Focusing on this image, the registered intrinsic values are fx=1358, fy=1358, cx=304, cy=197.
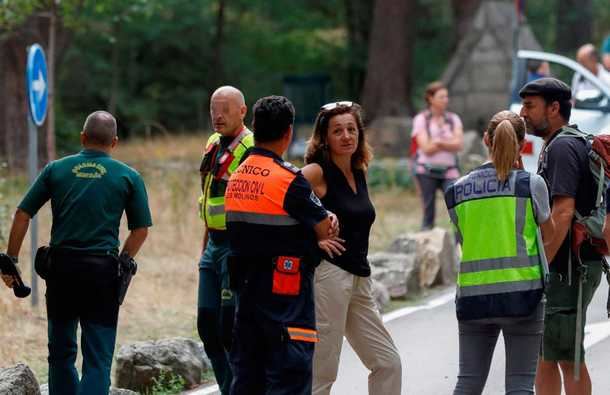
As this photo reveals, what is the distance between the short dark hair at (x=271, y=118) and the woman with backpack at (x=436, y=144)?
7715 mm

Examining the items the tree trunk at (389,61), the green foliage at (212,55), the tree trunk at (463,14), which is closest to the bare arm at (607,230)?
the tree trunk at (389,61)

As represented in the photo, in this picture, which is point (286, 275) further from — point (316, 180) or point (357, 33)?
point (357, 33)

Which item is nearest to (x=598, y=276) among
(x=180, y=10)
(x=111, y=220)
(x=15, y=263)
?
(x=111, y=220)

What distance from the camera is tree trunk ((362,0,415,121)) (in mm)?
26547

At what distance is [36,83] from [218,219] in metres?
4.03

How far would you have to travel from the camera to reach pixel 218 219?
285 inches

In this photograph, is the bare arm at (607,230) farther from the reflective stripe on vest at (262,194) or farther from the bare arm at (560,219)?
the reflective stripe on vest at (262,194)

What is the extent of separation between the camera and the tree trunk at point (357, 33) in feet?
113

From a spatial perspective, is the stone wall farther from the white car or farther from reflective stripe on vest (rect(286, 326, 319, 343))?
reflective stripe on vest (rect(286, 326, 319, 343))

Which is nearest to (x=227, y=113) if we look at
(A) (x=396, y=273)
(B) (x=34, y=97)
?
(B) (x=34, y=97)

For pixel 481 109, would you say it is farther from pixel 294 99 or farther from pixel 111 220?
pixel 111 220

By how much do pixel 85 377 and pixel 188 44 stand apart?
29263mm

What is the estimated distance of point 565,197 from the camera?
634cm

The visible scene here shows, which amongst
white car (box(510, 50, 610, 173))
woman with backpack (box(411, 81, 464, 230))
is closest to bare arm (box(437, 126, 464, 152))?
woman with backpack (box(411, 81, 464, 230))
